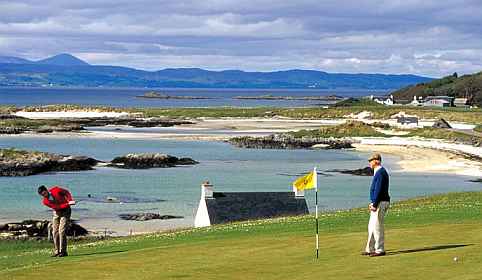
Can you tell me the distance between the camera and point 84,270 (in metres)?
18.2

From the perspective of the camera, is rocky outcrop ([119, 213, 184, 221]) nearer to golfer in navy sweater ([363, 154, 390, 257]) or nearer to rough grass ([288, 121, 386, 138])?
golfer in navy sweater ([363, 154, 390, 257])

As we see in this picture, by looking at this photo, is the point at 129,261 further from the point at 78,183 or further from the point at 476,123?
the point at 476,123

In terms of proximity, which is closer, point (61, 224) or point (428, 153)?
point (61, 224)

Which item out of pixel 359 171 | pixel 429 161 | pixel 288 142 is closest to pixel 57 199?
pixel 359 171

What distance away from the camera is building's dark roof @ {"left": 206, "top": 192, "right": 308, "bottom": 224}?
35562 mm

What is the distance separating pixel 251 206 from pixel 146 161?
4344 cm

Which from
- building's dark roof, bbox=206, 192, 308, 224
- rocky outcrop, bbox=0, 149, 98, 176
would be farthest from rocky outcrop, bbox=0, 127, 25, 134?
building's dark roof, bbox=206, 192, 308, 224

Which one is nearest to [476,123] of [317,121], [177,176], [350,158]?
[317,121]

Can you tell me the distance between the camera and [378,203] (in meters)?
17.4

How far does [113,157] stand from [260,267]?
71471 mm

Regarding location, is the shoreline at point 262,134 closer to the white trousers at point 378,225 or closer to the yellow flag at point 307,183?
the yellow flag at point 307,183

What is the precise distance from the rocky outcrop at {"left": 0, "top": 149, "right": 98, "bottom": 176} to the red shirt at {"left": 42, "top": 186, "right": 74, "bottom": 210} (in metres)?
50.9

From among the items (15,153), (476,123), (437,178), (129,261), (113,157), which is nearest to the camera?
(129,261)

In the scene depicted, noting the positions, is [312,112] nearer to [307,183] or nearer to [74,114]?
[74,114]
